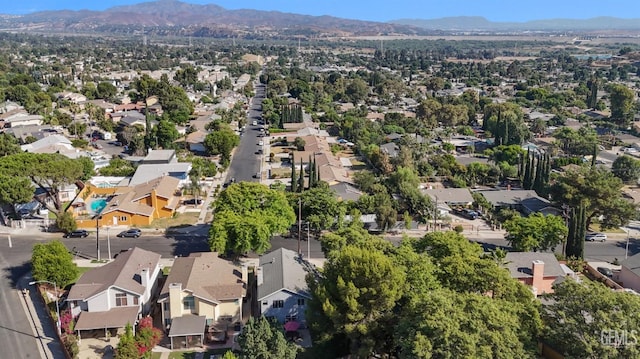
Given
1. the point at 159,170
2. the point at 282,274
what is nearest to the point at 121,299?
the point at 282,274

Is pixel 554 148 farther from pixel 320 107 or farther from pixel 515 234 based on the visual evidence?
pixel 320 107

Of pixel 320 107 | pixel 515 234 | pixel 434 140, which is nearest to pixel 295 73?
pixel 320 107

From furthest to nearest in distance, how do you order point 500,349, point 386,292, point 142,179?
point 142,179 → point 386,292 → point 500,349

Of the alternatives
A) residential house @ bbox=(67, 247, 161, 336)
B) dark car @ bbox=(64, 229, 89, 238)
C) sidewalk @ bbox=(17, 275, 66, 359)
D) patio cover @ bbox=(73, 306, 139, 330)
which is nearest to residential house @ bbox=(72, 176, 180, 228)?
dark car @ bbox=(64, 229, 89, 238)

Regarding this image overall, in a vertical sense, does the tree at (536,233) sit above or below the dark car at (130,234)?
above

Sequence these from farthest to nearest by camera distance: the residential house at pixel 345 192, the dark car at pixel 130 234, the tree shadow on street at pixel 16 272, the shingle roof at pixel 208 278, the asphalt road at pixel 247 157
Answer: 1. the asphalt road at pixel 247 157
2. the residential house at pixel 345 192
3. the dark car at pixel 130 234
4. the tree shadow on street at pixel 16 272
5. the shingle roof at pixel 208 278

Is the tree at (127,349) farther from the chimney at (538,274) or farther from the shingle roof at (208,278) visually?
the chimney at (538,274)

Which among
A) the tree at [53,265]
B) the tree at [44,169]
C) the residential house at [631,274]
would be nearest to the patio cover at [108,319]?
the tree at [53,265]

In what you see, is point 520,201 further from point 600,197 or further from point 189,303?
point 189,303
